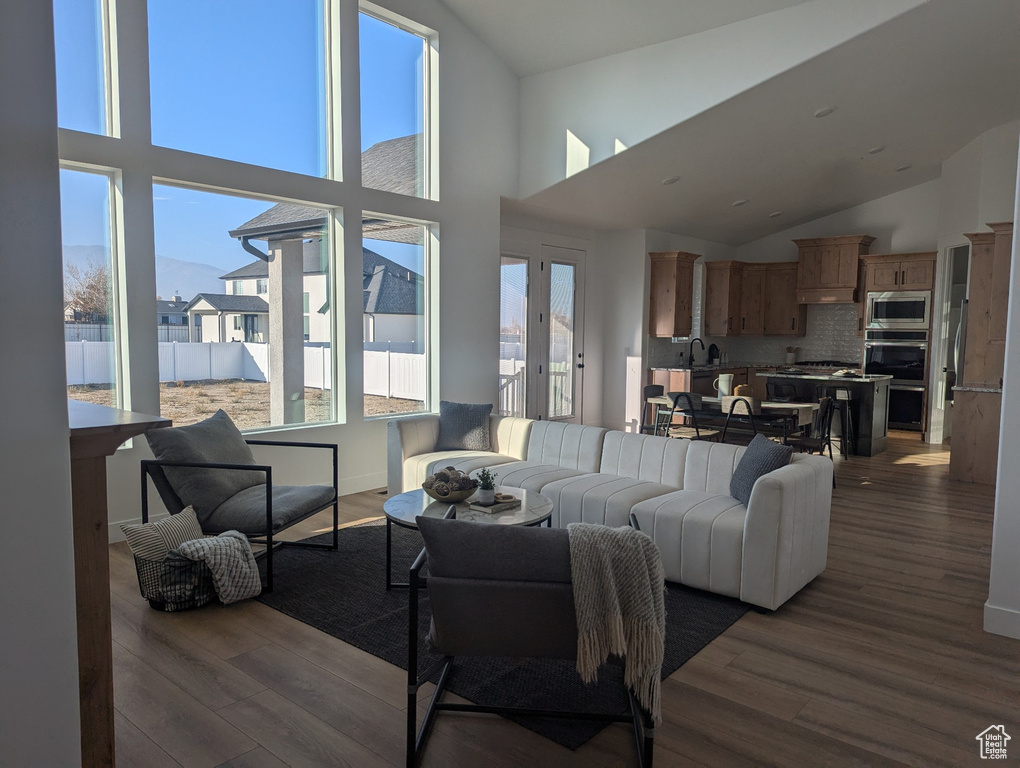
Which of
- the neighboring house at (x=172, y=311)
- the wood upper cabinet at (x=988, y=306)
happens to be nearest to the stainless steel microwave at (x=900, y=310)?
the wood upper cabinet at (x=988, y=306)

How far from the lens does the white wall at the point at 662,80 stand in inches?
207

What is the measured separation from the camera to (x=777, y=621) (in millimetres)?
3312

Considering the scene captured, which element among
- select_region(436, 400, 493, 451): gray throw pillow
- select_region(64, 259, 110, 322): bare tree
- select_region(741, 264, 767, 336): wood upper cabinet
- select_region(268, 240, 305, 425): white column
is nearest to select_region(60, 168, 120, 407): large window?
select_region(64, 259, 110, 322): bare tree

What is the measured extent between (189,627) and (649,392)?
214 inches

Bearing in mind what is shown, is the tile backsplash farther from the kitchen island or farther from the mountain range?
the mountain range

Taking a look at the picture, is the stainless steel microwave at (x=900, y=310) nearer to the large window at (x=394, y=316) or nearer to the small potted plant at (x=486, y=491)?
the large window at (x=394, y=316)

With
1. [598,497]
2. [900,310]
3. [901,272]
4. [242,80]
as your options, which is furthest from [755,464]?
[901,272]

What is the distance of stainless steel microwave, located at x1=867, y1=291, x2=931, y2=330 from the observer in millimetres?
8992

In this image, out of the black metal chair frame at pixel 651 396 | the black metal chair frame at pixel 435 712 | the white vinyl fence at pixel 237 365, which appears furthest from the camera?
the black metal chair frame at pixel 651 396

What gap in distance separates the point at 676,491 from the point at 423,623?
176 centimetres

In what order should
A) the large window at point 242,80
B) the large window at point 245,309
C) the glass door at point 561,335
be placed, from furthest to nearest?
the glass door at point 561,335, the large window at point 245,309, the large window at point 242,80

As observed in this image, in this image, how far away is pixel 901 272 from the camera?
30.6 ft

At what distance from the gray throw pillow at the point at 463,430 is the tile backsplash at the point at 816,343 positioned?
4.99 m

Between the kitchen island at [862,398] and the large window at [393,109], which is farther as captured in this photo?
the kitchen island at [862,398]
